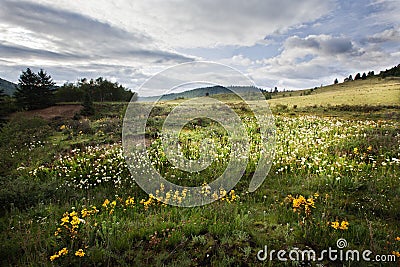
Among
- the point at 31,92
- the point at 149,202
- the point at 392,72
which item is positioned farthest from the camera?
the point at 392,72

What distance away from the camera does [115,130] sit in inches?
638

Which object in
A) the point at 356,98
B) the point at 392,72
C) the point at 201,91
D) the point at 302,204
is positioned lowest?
the point at 302,204

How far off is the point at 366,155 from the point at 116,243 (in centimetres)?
830

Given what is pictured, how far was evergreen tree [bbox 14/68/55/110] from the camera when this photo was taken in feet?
109

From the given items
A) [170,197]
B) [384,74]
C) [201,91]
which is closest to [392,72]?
[384,74]

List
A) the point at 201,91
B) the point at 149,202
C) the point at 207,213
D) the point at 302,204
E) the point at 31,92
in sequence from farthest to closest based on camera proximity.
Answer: the point at 31,92, the point at 201,91, the point at 149,202, the point at 207,213, the point at 302,204

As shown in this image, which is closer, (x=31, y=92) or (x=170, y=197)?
(x=170, y=197)

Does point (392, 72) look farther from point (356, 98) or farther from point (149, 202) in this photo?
point (149, 202)

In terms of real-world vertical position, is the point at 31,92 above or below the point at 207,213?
above

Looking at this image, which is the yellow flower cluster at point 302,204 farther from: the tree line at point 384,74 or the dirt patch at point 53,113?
the tree line at point 384,74

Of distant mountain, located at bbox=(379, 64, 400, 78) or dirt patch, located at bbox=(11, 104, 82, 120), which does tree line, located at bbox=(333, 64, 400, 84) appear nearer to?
distant mountain, located at bbox=(379, 64, 400, 78)

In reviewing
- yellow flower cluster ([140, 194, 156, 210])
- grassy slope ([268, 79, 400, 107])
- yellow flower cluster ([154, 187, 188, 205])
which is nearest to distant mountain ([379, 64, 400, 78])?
grassy slope ([268, 79, 400, 107])

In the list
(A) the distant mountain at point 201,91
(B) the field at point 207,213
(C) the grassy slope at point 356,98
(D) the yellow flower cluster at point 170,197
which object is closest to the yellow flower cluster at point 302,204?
(B) the field at point 207,213

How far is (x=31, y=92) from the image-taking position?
3366cm
